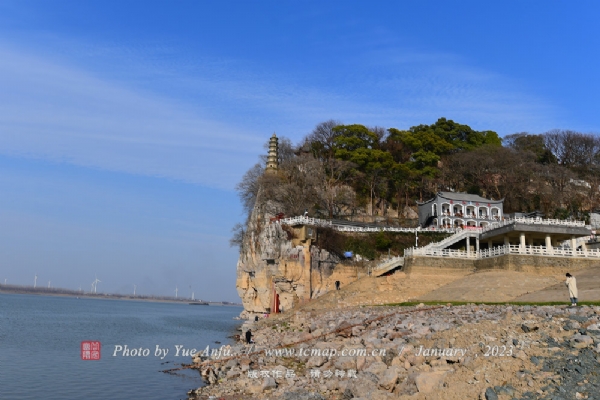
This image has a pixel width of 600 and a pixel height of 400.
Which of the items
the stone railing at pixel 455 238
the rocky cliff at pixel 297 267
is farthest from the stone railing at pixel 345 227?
the stone railing at pixel 455 238

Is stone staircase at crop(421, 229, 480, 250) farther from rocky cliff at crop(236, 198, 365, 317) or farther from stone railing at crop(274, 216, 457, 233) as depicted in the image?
rocky cliff at crop(236, 198, 365, 317)

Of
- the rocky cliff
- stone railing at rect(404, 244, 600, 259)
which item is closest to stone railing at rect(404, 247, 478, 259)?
stone railing at rect(404, 244, 600, 259)

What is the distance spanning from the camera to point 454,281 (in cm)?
4200

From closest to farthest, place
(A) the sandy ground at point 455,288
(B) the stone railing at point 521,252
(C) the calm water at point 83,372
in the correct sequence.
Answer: (C) the calm water at point 83,372 < (A) the sandy ground at point 455,288 < (B) the stone railing at point 521,252

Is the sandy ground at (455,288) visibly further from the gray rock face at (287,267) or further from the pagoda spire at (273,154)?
the pagoda spire at (273,154)

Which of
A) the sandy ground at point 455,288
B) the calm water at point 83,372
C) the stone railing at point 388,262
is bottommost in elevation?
the calm water at point 83,372

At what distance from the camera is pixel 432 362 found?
14.8 m

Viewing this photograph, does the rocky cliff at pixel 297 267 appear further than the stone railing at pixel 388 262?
Yes

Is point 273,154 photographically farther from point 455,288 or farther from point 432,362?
point 432,362

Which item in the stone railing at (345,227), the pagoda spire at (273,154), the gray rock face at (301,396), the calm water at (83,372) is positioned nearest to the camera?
the gray rock face at (301,396)

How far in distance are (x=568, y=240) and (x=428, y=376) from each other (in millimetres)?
42187

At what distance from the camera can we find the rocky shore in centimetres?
1216

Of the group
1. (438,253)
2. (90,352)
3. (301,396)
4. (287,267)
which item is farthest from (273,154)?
(301,396)

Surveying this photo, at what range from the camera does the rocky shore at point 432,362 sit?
12.2 m
